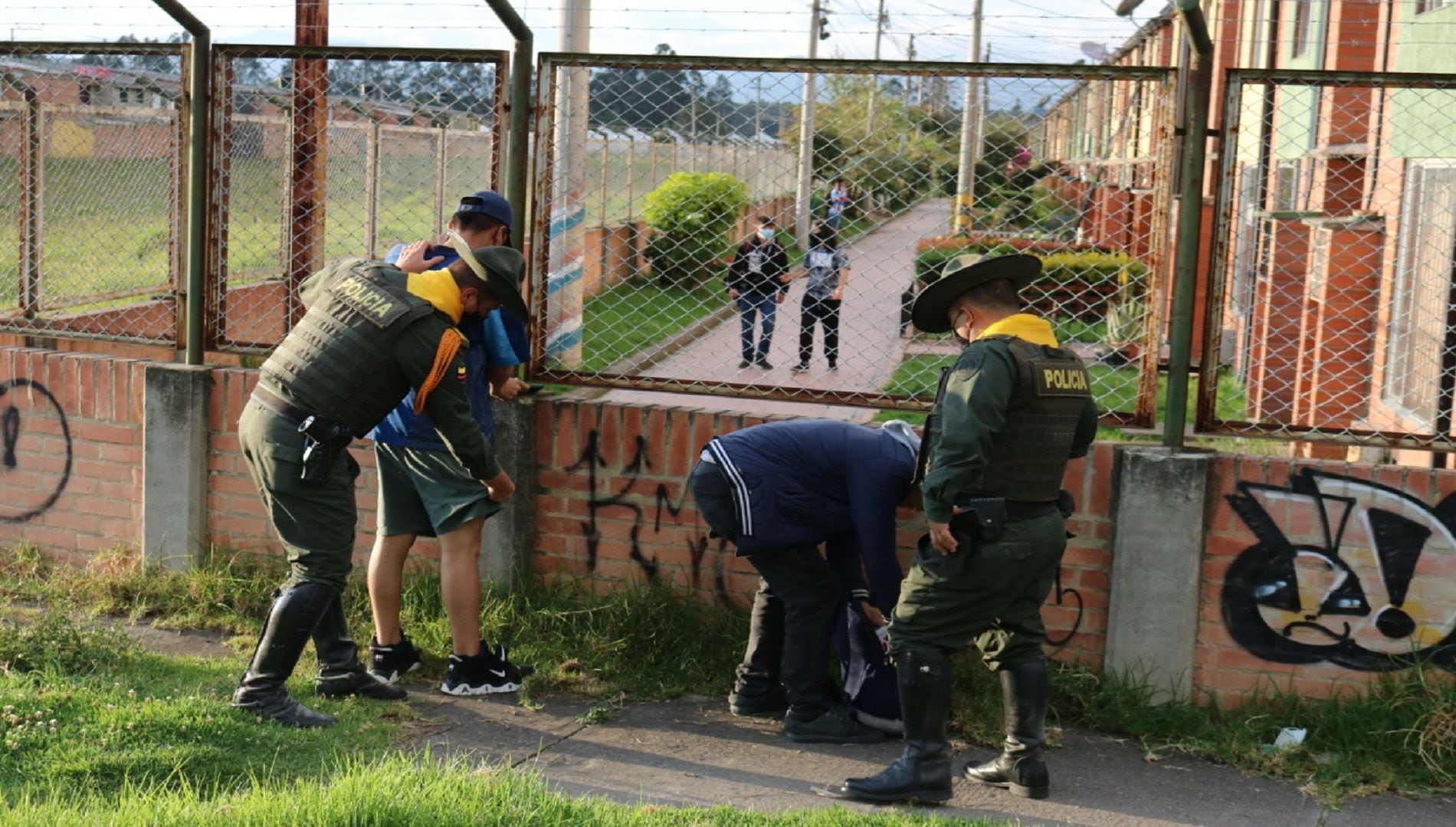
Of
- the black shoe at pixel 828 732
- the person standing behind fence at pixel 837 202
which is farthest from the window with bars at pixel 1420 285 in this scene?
the black shoe at pixel 828 732

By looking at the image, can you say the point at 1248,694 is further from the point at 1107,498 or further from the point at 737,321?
the point at 737,321

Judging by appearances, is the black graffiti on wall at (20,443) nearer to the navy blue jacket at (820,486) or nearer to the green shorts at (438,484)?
the green shorts at (438,484)

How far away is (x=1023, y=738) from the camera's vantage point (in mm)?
4695

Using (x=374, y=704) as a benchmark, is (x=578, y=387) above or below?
above

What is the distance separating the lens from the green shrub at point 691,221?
6695 millimetres

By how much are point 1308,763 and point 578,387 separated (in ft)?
9.71

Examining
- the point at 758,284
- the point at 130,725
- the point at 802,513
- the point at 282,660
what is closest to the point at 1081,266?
the point at 758,284

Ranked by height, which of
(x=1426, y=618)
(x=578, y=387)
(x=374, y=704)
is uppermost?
(x=578, y=387)

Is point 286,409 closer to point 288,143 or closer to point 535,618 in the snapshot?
point 535,618

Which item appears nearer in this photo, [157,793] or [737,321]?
[157,793]

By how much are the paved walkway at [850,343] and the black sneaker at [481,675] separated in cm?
111

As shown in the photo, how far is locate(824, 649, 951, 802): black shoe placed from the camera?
4.57 metres

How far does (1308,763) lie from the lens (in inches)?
194

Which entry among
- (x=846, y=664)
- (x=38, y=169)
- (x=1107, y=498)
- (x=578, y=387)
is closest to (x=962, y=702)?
(x=846, y=664)
